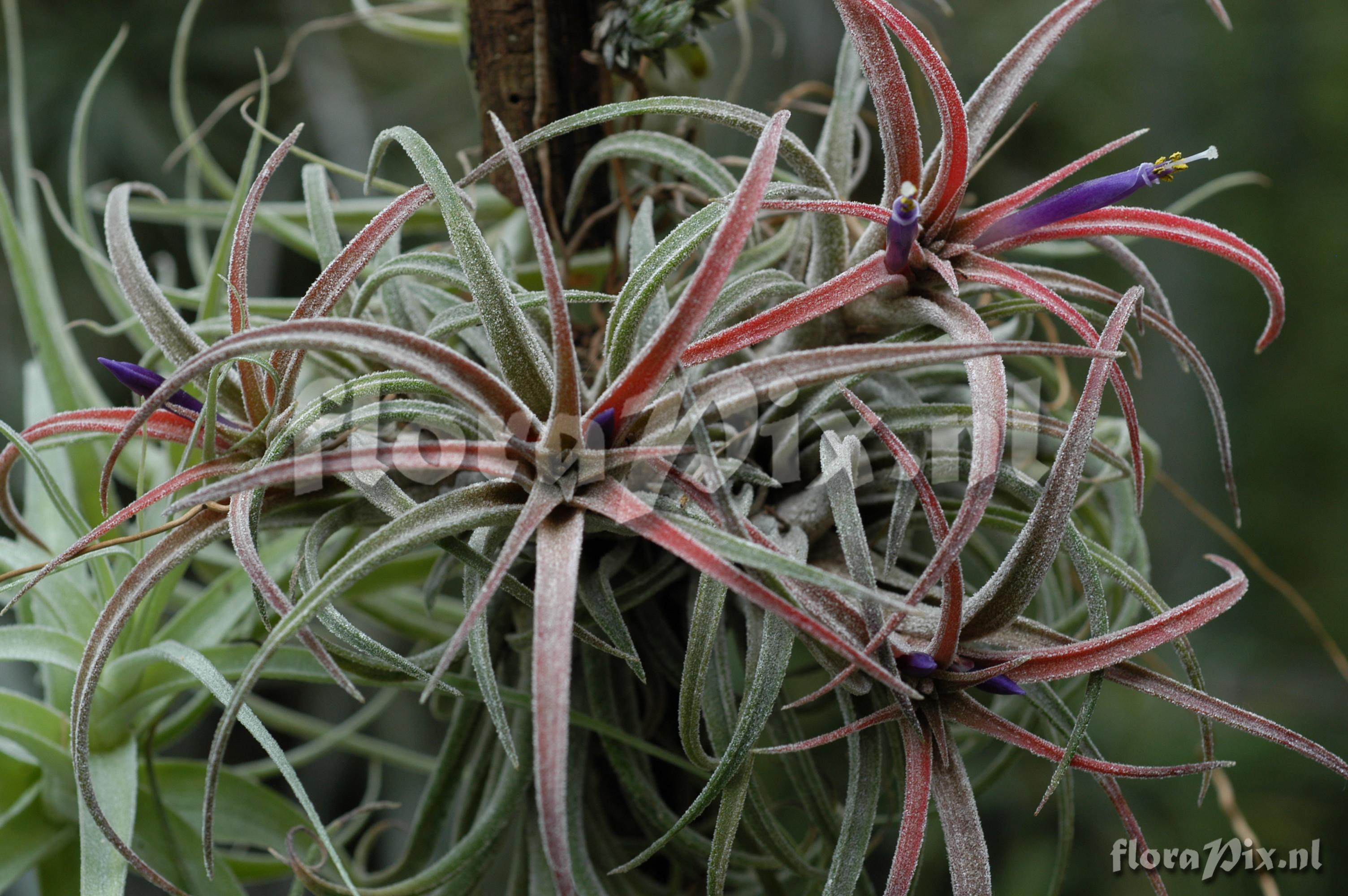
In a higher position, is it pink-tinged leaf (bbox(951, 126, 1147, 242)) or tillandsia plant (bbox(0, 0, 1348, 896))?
pink-tinged leaf (bbox(951, 126, 1147, 242))

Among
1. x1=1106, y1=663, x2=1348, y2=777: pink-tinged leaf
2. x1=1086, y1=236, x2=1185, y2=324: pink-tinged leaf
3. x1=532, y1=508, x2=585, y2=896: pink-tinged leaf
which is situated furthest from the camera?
x1=1086, y1=236, x2=1185, y2=324: pink-tinged leaf

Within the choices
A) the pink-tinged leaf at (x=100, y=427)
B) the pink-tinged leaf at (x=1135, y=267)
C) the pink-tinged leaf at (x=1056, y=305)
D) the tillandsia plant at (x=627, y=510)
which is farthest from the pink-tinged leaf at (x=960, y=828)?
the pink-tinged leaf at (x=100, y=427)

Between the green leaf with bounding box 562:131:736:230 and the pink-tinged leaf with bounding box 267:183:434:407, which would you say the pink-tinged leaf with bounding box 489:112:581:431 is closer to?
the pink-tinged leaf with bounding box 267:183:434:407

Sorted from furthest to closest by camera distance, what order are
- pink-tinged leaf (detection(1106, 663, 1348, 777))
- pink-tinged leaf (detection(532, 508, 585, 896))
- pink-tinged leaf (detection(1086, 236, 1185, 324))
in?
pink-tinged leaf (detection(1086, 236, 1185, 324)) → pink-tinged leaf (detection(1106, 663, 1348, 777)) → pink-tinged leaf (detection(532, 508, 585, 896))

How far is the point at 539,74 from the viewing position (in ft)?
1.83

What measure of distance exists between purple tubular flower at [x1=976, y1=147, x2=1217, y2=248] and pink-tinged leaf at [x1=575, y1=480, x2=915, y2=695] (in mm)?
219

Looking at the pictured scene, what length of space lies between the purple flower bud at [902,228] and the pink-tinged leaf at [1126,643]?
17 cm

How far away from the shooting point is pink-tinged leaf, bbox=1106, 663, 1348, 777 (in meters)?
0.36

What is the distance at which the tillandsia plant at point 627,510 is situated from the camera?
1.07 ft

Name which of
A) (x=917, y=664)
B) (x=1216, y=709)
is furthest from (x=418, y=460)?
(x=1216, y=709)

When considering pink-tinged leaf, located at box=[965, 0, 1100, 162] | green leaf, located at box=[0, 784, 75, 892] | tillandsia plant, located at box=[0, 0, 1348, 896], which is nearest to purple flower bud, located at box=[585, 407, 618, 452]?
tillandsia plant, located at box=[0, 0, 1348, 896]

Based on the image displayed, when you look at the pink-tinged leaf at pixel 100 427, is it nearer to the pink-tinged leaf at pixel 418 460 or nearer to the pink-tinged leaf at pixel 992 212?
the pink-tinged leaf at pixel 418 460

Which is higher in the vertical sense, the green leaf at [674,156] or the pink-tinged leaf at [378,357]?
the green leaf at [674,156]

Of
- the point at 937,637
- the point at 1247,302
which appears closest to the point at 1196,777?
the point at 1247,302
